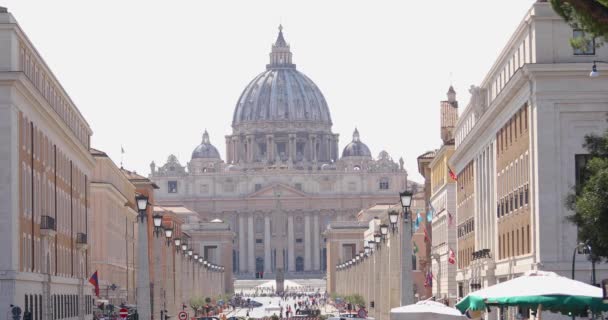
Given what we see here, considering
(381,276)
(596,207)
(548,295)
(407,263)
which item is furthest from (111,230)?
(548,295)

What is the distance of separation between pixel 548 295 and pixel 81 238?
5097 cm

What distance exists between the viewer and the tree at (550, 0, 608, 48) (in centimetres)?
2586

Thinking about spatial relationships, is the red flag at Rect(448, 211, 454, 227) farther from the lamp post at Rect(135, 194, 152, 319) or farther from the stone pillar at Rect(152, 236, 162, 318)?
the lamp post at Rect(135, 194, 152, 319)

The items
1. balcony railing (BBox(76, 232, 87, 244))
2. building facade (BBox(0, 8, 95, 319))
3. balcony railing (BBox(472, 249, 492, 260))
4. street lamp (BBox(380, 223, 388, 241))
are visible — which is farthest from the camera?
balcony railing (BBox(76, 232, 87, 244))

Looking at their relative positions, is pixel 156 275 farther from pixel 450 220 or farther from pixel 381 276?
pixel 450 220

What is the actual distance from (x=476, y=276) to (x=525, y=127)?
18.9 metres

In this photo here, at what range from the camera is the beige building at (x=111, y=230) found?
323 feet

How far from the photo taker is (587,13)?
2606cm

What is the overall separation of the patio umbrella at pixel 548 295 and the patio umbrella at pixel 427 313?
433 cm

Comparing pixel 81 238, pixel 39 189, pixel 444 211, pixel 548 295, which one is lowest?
pixel 548 295

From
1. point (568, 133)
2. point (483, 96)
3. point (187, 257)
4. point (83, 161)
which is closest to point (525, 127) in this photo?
point (568, 133)

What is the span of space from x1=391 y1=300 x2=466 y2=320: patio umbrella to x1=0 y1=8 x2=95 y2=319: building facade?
19.6 metres

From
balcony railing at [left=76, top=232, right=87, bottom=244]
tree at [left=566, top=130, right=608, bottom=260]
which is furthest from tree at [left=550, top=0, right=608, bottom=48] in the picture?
balcony railing at [left=76, top=232, right=87, bottom=244]

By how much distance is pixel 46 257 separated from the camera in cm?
6625
